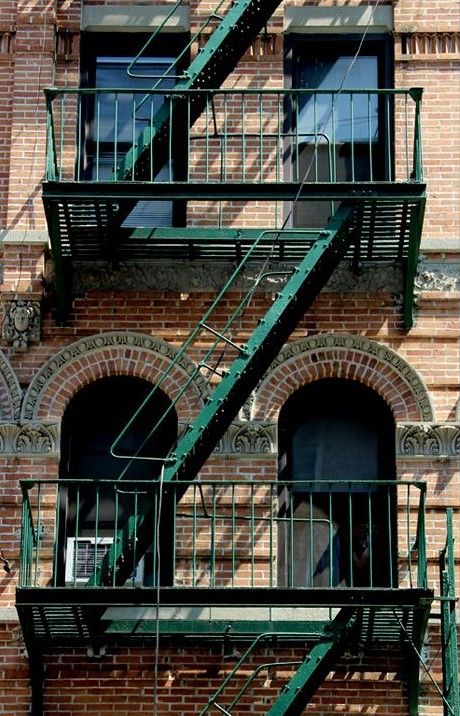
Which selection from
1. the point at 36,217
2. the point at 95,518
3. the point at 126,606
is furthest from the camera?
the point at 36,217

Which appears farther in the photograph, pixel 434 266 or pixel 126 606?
pixel 434 266

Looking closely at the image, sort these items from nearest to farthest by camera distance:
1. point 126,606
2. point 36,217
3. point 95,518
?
point 126,606 < point 95,518 < point 36,217

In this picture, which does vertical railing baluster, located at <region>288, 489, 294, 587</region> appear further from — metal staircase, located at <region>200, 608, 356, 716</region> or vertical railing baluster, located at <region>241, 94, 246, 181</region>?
vertical railing baluster, located at <region>241, 94, 246, 181</region>

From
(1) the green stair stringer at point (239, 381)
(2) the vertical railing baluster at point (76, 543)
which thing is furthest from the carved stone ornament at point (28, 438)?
(1) the green stair stringer at point (239, 381)

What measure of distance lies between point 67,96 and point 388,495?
561 cm

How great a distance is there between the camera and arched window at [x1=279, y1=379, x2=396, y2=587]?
18.6m

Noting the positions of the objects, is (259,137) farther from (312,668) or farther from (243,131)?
(312,668)

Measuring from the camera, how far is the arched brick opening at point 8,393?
62.5 feet

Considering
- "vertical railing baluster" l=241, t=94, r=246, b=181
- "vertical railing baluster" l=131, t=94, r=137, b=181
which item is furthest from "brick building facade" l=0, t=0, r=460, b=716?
"vertical railing baluster" l=241, t=94, r=246, b=181

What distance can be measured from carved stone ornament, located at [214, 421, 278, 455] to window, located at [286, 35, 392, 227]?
2.24 m

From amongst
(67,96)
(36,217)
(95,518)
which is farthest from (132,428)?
(67,96)

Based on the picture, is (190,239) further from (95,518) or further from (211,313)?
(95,518)

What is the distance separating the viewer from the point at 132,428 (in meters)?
19.2

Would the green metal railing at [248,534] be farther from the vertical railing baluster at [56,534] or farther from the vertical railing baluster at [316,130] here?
the vertical railing baluster at [316,130]
